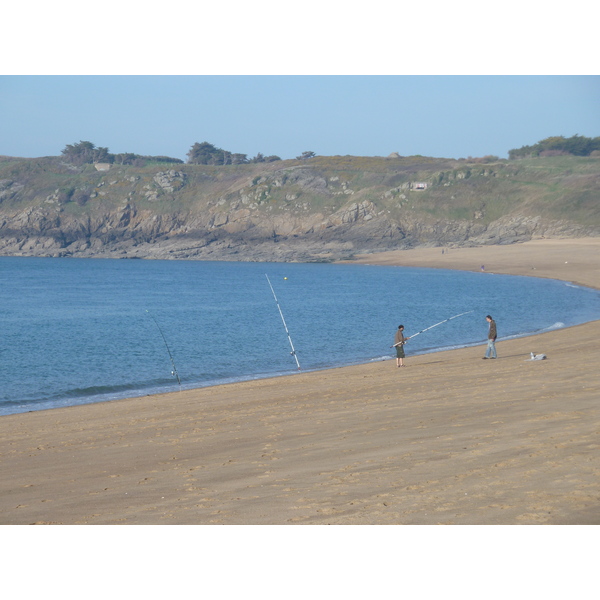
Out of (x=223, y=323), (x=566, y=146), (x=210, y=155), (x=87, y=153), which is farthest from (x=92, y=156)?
(x=223, y=323)

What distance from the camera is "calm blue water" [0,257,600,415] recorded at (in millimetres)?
22312

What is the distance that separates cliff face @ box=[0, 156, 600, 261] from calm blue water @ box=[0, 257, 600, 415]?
28.6m

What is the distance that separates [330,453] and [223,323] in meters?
28.1

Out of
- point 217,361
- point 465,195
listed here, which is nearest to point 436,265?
point 465,195

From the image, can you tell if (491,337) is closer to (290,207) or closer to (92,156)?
(290,207)

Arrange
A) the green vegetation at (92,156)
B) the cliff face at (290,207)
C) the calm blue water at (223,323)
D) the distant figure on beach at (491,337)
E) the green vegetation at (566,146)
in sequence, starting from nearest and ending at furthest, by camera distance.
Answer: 1. the distant figure on beach at (491,337)
2. the calm blue water at (223,323)
3. the cliff face at (290,207)
4. the green vegetation at (566,146)
5. the green vegetation at (92,156)

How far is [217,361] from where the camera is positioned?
2489 cm

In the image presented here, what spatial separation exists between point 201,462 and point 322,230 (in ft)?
333

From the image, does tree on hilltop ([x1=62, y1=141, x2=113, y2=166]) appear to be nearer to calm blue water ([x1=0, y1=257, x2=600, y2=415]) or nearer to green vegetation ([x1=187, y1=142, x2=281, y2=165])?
green vegetation ([x1=187, y1=142, x2=281, y2=165])

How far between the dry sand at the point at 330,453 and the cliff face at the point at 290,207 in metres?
78.7

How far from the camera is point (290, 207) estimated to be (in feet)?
376

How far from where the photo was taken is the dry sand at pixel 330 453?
7152 millimetres

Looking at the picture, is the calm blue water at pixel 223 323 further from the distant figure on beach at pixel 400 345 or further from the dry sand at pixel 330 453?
the dry sand at pixel 330 453

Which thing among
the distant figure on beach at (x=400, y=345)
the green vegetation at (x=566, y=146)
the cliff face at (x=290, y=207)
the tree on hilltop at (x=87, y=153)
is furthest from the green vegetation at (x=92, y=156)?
the distant figure on beach at (x=400, y=345)
